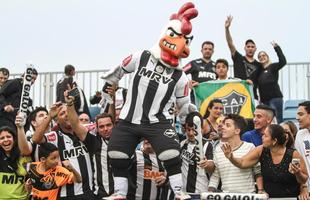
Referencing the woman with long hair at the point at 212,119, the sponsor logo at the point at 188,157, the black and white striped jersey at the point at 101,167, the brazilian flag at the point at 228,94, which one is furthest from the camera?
the brazilian flag at the point at 228,94

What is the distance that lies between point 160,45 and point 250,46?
13.9ft

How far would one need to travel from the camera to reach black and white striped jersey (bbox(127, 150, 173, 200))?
8.59 metres

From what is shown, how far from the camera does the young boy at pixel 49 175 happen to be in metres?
7.91

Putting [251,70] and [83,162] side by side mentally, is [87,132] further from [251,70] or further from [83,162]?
[251,70]

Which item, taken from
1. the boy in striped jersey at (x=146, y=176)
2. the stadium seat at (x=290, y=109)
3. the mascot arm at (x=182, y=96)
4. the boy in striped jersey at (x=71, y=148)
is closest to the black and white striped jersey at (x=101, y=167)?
the boy in striped jersey at (x=71, y=148)

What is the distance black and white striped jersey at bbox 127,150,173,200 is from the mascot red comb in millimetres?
1049

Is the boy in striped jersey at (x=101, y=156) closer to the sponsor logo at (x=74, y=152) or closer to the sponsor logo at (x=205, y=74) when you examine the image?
the sponsor logo at (x=74, y=152)

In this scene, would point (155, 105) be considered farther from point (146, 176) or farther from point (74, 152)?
point (146, 176)

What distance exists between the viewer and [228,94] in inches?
451

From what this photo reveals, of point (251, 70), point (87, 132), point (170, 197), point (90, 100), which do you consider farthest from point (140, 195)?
point (90, 100)

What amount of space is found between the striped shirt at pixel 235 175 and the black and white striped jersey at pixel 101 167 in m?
1.12

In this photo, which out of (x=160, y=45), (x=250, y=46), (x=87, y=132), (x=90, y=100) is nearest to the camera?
(x=160, y=45)

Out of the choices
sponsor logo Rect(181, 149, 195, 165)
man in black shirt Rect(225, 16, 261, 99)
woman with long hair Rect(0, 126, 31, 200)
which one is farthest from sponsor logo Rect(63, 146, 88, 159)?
man in black shirt Rect(225, 16, 261, 99)

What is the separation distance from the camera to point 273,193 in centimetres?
768
